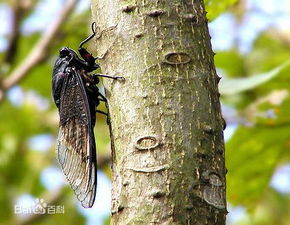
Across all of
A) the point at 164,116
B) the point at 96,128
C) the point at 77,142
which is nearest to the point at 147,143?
the point at 164,116

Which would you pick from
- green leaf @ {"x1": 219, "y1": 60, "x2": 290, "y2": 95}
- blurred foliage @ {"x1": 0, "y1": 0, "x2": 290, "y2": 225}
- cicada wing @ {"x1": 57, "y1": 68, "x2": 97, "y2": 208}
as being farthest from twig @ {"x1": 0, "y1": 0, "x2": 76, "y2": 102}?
cicada wing @ {"x1": 57, "y1": 68, "x2": 97, "y2": 208}

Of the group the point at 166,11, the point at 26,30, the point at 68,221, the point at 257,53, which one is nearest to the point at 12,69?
the point at 26,30

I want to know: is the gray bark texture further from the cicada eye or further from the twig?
the twig

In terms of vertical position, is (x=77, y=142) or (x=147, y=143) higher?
(x=77, y=142)

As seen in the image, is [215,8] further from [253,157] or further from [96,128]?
[96,128]

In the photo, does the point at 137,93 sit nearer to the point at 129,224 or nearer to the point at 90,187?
the point at 129,224

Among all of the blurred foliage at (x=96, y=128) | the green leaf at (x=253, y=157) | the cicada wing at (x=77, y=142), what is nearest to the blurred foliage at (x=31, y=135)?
the blurred foliage at (x=96, y=128)
